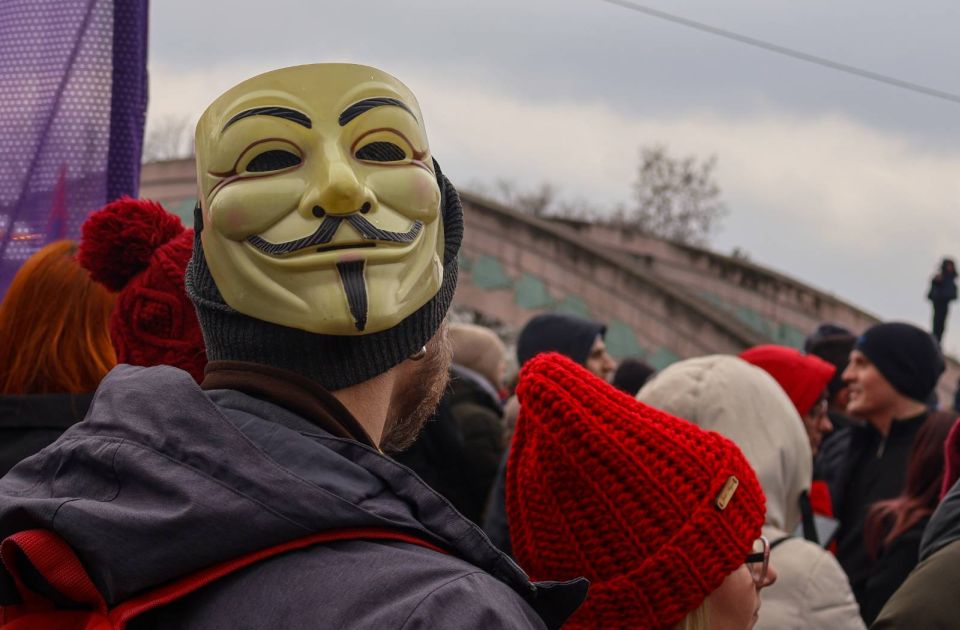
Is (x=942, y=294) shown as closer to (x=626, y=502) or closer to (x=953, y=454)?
(x=953, y=454)

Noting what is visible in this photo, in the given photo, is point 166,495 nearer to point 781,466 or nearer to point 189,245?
point 189,245

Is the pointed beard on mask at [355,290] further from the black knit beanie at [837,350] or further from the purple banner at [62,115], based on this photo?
the black knit beanie at [837,350]

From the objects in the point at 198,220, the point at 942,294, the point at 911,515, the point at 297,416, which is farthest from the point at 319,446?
the point at 942,294

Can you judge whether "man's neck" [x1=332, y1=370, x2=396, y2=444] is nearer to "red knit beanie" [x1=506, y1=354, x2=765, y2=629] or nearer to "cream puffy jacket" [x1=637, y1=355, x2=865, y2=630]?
"red knit beanie" [x1=506, y1=354, x2=765, y2=629]

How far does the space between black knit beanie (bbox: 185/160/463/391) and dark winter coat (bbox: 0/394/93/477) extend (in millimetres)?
1018

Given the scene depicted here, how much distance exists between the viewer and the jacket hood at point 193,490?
4.67 ft

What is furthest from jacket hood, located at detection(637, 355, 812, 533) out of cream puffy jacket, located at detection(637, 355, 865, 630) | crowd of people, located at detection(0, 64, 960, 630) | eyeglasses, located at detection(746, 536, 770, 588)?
eyeglasses, located at detection(746, 536, 770, 588)

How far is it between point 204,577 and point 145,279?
1.36 m

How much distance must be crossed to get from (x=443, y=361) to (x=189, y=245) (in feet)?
3.23

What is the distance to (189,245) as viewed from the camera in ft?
8.84

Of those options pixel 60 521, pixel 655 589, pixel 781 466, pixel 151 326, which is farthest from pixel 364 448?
pixel 781 466

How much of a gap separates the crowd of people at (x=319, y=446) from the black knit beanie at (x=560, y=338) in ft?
7.42

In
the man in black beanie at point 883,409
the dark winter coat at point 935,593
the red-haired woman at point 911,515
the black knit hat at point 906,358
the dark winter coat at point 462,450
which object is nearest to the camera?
the dark winter coat at point 935,593

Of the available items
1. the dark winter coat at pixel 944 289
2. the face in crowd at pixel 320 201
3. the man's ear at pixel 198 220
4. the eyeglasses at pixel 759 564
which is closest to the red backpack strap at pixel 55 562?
the face in crowd at pixel 320 201
